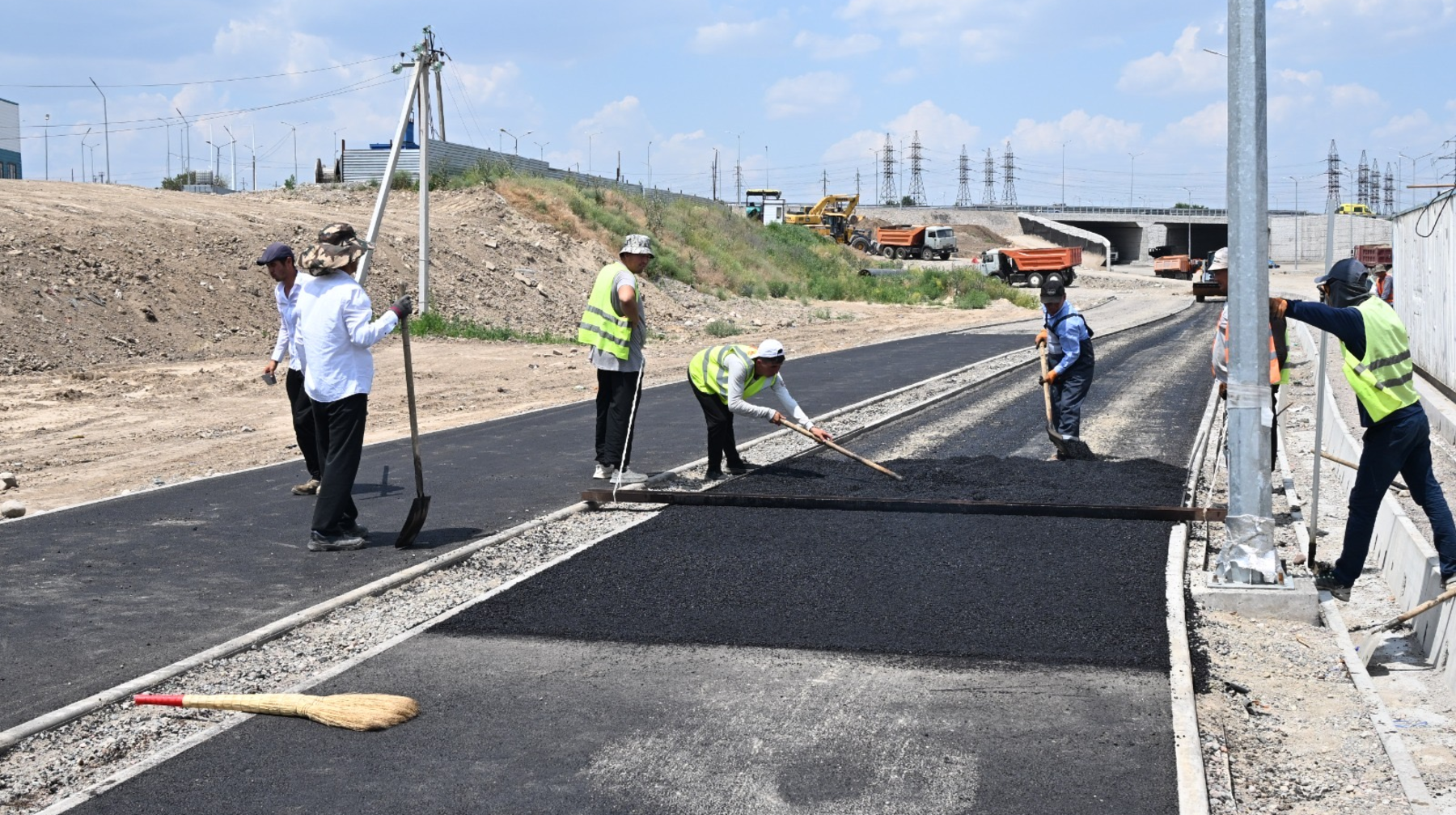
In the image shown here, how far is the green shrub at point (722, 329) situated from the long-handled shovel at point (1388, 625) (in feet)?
80.4

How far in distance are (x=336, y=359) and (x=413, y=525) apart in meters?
1.08

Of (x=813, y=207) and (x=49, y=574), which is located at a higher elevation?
(x=813, y=207)

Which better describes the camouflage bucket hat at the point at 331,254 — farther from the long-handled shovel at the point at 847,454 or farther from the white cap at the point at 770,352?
the long-handled shovel at the point at 847,454

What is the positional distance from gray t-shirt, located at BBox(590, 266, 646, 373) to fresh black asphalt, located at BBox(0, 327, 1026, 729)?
3.32ft

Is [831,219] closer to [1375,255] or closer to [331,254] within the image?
[1375,255]

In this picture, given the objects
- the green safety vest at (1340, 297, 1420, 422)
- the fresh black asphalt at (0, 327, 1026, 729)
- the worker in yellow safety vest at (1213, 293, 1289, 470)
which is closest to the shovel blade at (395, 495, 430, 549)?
the fresh black asphalt at (0, 327, 1026, 729)

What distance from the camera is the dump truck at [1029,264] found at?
2084 inches

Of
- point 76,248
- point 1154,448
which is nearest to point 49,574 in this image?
point 1154,448

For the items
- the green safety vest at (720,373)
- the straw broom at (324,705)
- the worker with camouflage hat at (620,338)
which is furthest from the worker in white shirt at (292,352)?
the straw broom at (324,705)

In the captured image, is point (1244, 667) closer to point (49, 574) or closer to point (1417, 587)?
point (1417, 587)

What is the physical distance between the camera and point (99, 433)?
47.0 ft

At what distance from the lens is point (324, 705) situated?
4730 millimetres

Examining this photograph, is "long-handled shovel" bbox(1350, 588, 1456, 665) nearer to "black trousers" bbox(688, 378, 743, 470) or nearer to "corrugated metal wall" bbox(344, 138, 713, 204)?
"black trousers" bbox(688, 378, 743, 470)

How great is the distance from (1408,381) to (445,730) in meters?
4.92
